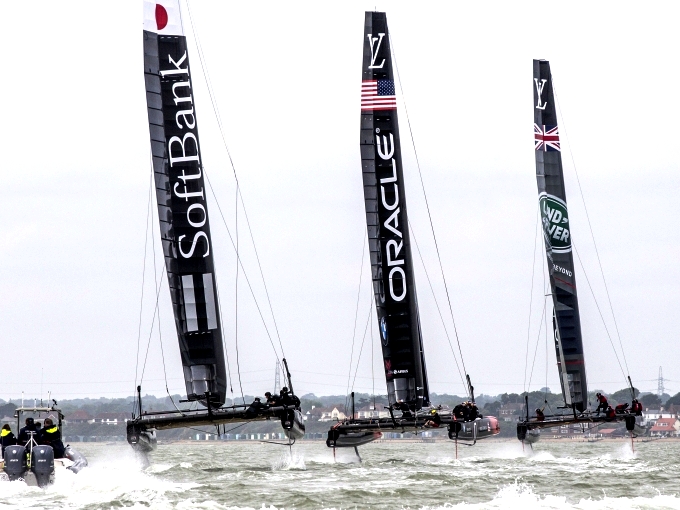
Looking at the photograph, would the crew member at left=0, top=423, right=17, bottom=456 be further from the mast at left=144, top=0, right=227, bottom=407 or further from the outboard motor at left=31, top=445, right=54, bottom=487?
the mast at left=144, top=0, right=227, bottom=407

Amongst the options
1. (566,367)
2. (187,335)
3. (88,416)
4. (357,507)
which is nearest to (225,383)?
(187,335)

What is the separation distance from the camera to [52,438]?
85.9 feet

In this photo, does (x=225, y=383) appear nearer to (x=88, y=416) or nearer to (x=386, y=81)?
(x=386, y=81)

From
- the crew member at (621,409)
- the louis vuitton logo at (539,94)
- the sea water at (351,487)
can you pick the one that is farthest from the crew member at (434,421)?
the louis vuitton logo at (539,94)

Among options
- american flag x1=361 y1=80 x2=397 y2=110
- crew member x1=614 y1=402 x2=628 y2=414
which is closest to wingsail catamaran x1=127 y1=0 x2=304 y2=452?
american flag x1=361 y1=80 x2=397 y2=110

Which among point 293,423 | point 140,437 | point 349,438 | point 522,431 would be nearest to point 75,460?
point 140,437

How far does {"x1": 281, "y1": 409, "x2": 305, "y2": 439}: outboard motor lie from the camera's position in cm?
2792

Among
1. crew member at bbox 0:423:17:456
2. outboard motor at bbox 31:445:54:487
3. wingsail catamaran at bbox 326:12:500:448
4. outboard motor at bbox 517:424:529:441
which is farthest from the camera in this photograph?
outboard motor at bbox 517:424:529:441

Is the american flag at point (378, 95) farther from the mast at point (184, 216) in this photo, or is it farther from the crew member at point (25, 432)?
the crew member at point (25, 432)

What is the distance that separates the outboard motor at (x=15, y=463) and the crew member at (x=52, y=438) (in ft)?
2.96

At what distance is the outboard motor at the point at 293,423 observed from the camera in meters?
27.9

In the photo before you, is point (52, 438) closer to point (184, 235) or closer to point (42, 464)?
point (42, 464)

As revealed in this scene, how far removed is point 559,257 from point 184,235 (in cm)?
1778

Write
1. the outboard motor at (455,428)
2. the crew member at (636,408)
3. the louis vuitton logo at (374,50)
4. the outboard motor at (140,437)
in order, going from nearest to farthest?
the outboard motor at (140,437) → the outboard motor at (455,428) → the louis vuitton logo at (374,50) → the crew member at (636,408)
